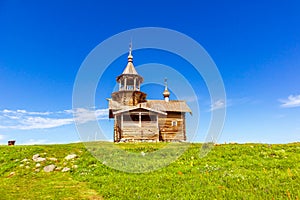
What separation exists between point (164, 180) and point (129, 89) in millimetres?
33204

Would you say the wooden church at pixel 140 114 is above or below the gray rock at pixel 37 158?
above

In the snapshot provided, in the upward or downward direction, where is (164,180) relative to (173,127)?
downward

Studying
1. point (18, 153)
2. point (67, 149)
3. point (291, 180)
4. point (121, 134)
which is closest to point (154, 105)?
point (121, 134)

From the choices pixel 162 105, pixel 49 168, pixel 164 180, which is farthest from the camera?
pixel 162 105

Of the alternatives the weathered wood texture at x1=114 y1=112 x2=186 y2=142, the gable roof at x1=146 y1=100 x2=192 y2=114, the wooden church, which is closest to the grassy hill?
the weathered wood texture at x1=114 y1=112 x2=186 y2=142

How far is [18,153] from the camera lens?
22.0 m

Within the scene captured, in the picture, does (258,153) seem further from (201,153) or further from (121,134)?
(121,134)

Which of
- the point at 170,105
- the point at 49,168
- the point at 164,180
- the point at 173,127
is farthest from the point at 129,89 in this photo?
the point at 164,180

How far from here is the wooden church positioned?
126 ft

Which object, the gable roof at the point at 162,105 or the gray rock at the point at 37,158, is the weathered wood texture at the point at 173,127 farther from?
the gray rock at the point at 37,158

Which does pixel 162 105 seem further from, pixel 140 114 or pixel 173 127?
pixel 140 114

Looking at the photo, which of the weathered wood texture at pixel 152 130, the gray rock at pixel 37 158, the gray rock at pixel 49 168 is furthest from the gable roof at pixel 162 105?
the gray rock at pixel 49 168

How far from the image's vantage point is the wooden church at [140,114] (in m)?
38.3

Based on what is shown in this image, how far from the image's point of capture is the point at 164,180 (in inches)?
462
